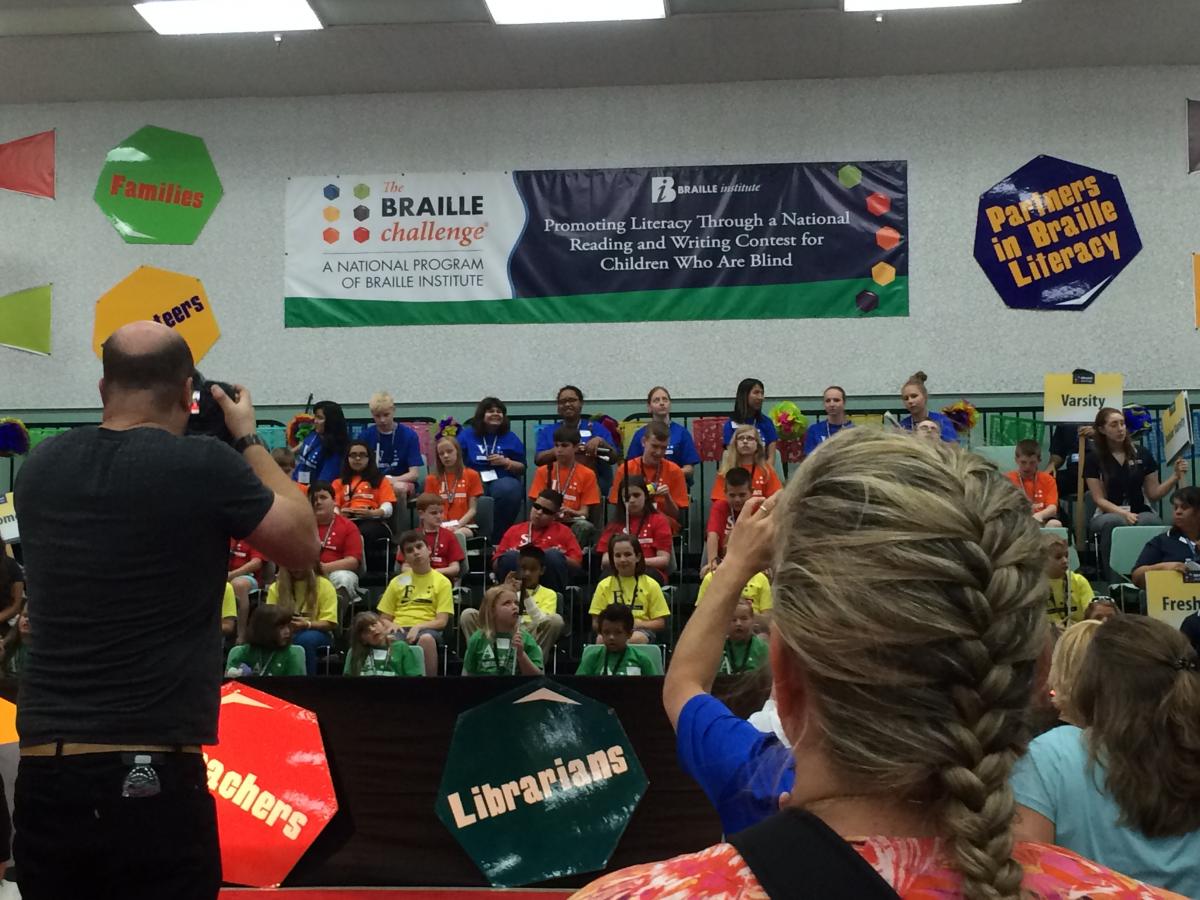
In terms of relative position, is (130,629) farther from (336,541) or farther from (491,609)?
(336,541)

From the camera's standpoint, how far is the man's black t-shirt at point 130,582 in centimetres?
276

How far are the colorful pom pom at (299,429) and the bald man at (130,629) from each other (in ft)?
33.8

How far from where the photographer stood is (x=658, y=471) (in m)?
12.2

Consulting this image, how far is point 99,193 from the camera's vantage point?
15453 mm

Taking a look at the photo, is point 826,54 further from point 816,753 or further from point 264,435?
point 816,753

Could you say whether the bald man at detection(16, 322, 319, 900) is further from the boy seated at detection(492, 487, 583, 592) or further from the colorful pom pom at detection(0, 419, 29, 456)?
the colorful pom pom at detection(0, 419, 29, 456)

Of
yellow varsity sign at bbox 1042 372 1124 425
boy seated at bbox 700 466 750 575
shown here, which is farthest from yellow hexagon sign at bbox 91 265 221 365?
yellow varsity sign at bbox 1042 372 1124 425

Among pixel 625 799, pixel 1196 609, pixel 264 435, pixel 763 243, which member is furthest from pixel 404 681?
pixel 763 243

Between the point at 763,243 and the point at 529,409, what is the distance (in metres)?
3.27

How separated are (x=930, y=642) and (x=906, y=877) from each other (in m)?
0.19

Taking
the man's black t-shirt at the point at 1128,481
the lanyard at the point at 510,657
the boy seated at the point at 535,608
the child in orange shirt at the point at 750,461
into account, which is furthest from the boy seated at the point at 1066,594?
the lanyard at the point at 510,657

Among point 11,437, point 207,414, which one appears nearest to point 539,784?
point 207,414

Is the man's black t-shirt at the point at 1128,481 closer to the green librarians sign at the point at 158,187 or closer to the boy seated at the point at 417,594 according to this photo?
the boy seated at the point at 417,594

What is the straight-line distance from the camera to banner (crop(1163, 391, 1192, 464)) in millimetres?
11234
